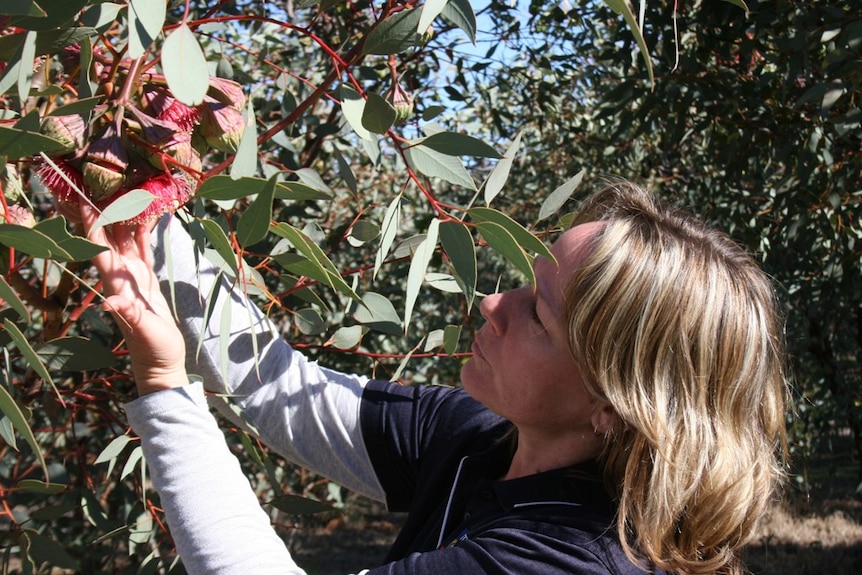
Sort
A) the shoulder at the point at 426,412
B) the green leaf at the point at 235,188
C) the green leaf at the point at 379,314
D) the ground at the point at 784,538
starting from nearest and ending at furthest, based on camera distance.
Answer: the green leaf at the point at 235,188 → the green leaf at the point at 379,314 → the shoulder at the point at 426,412 → the ground at the point at 784,538

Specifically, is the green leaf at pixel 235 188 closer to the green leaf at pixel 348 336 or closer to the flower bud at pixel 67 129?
the flower bud at pixel 67 129

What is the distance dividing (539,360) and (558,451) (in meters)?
0.12

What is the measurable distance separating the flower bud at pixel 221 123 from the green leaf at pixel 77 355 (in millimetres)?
253

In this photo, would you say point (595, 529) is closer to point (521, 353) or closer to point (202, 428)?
point (521, 353)

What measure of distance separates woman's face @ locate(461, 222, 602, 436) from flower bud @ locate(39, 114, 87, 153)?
1.59 ft

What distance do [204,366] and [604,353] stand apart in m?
0.52

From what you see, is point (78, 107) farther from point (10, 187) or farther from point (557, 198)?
point (557, 198)

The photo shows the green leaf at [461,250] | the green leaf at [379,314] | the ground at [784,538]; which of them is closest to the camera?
the green leaf at [461,250]

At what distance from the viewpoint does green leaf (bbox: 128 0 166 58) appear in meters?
0.58

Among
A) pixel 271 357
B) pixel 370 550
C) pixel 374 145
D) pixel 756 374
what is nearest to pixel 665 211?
pixel 756 374

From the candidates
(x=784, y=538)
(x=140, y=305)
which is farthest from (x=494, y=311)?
(x=784, y=538)

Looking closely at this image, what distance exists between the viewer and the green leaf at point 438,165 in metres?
0.82

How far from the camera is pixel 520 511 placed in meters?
0.99

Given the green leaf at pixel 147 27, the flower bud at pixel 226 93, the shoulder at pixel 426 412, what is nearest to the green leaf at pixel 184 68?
the green leaf at pixel 147 27
